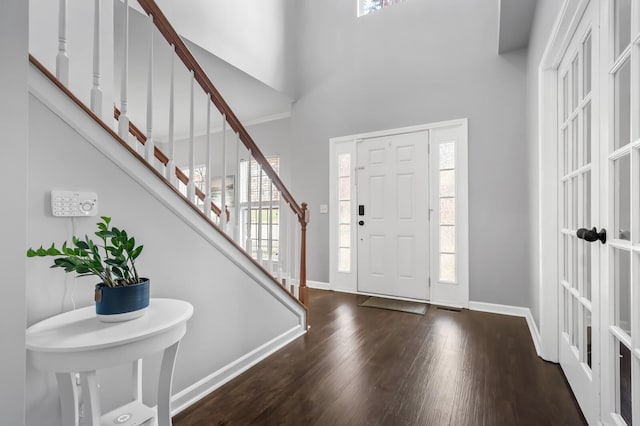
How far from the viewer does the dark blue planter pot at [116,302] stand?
1064mm

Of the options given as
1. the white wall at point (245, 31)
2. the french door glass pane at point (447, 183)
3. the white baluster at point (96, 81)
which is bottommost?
the french door glass pane at point (447, 183)

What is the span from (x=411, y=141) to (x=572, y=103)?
189cm

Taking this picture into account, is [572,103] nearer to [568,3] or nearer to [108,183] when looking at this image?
[568,3]

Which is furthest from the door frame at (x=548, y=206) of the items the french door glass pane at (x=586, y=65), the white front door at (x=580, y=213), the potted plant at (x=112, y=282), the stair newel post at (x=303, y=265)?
the potted plant at (x=112, y=282)

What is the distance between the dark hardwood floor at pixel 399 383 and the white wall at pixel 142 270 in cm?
25

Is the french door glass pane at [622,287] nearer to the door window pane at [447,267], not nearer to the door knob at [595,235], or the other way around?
the door knob at [595,235]

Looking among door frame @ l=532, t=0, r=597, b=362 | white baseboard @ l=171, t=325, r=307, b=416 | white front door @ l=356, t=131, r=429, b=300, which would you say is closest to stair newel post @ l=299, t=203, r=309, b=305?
white baseboard @ l=171, t=325, r=307, b=416

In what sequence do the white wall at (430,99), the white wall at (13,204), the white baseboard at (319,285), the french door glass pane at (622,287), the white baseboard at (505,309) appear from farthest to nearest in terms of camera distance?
the white baseboard at (319,285) < the white wall at (430,99) < the white baseboard at (505,309) < the french door glass pane at (622,287) < the white wall at (13,204)

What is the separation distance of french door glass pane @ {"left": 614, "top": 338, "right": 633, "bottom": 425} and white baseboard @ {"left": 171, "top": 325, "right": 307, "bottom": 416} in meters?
1.84

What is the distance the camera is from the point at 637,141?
3.13 ft

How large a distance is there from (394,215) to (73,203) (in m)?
3.12

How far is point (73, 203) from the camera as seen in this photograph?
3.86ft

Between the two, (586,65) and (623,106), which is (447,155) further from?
(623,106)

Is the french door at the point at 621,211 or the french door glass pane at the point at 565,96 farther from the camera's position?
the french door glass pane at the point at 565,96
